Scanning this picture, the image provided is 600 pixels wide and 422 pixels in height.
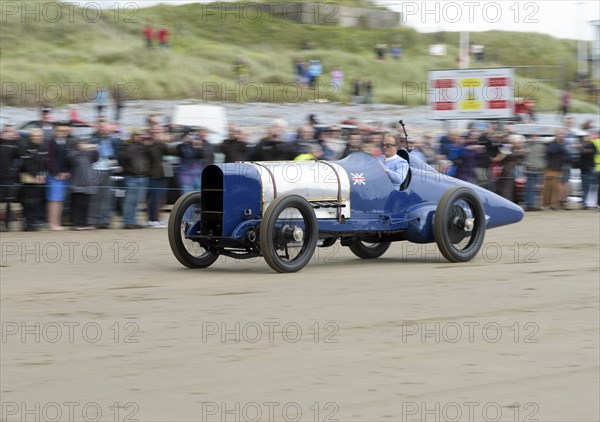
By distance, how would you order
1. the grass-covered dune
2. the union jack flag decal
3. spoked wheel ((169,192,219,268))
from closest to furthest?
spoked wheel ((169,192,219,268)), the union jack flag decal, the grass-covered dune

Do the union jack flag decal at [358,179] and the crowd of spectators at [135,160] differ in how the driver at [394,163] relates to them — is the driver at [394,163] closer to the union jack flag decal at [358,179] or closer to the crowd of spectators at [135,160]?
the union jack flag decal at [358,179]

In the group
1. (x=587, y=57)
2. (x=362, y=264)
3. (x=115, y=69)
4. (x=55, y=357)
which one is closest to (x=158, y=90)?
(x=115, y=69)

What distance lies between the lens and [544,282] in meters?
10.8

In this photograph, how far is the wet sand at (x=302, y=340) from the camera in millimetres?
5898

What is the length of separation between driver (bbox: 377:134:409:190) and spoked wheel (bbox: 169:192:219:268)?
2111mm

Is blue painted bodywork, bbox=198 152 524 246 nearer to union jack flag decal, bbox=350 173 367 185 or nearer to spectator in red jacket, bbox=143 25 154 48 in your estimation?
union jack flag decal, bbox=350 173 367 185

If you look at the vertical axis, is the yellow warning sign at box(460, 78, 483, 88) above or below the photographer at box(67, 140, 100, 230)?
above

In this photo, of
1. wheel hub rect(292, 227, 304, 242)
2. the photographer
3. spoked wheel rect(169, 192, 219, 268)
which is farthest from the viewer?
the photographer

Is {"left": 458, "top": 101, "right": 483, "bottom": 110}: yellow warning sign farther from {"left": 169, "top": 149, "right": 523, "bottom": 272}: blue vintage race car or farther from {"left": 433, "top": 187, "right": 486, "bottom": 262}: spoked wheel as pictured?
{"left": 433, "top": 187, "right": 486, "bottom": 262}: spoked wheel

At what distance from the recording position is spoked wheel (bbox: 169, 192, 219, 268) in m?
11.6

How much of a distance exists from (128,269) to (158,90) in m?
36.8

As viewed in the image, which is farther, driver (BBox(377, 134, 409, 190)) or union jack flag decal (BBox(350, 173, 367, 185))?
driver (BBox(377, 134, 409, 190))

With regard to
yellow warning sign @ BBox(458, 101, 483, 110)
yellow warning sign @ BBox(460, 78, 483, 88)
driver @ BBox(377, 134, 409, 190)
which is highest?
yellow warning sign @ BBox(460, 78, 483, 88)

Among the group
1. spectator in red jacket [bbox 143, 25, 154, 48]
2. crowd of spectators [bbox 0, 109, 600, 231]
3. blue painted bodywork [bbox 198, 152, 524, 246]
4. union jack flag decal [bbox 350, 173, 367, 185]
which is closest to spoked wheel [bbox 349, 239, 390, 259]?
blue painted bodywork [bbox 198, 152, 524, 246]
